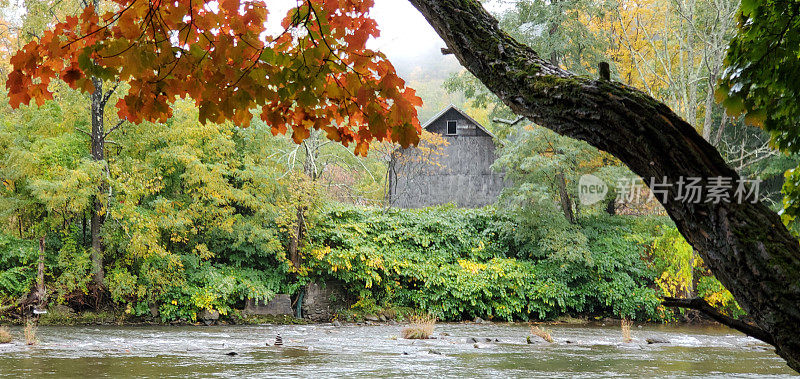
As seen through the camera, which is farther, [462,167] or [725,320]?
[462,167]

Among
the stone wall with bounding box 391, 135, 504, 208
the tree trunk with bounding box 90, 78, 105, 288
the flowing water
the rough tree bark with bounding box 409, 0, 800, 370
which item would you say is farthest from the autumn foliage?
the stone wall with bounding box 391, 135, 504, 208

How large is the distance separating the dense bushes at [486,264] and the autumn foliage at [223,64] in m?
13.2

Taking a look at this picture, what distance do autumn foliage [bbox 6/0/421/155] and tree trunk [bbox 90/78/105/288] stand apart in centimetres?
1242

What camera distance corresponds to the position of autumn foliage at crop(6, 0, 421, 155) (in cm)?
231

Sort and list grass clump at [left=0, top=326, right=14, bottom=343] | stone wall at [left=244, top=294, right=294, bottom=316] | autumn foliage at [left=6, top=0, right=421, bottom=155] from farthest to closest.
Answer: stone wall at [left=244, top=294, right=294, bottom=316] → grass clump at [left=0, top=326, right=14, bottom=343] → autumn foliage at [left=6, top=0, right=421, bottom=155]

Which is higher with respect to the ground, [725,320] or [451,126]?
[451,126]

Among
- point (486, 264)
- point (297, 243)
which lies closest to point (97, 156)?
point (297, 243)

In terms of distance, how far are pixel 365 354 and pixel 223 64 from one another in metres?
8.38

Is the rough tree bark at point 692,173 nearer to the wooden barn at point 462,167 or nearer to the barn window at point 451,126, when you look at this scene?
the wooden barn at point 462,167

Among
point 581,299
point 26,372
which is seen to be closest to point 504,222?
point 581,299

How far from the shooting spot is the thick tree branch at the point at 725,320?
5.34 ft

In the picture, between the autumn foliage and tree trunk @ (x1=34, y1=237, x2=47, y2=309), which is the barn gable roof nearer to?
tree trunk @ (x1=34, y1=237, x2=47, y2=309)

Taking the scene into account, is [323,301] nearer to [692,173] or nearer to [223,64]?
[223,64]

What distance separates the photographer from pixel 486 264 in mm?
17062
